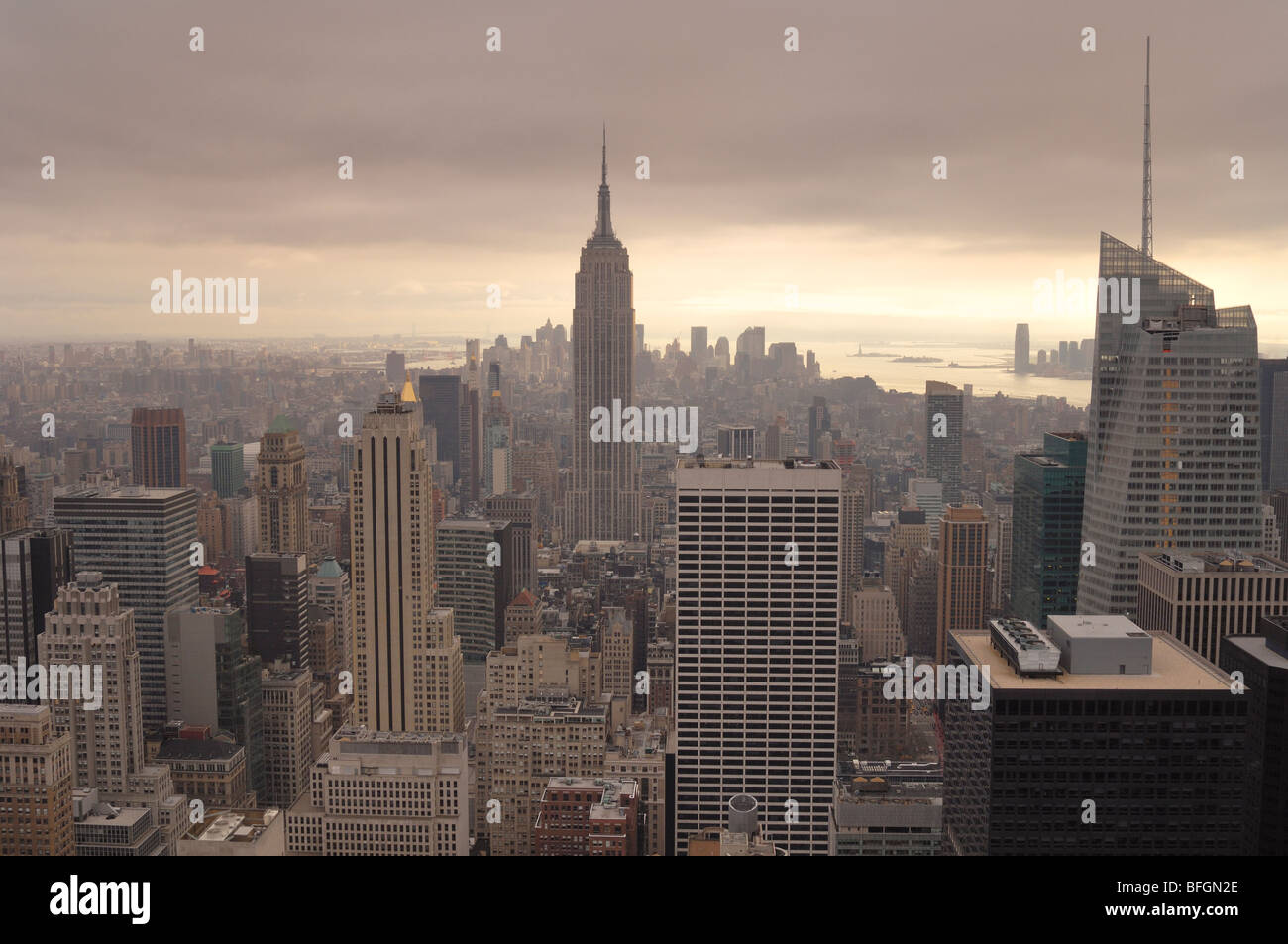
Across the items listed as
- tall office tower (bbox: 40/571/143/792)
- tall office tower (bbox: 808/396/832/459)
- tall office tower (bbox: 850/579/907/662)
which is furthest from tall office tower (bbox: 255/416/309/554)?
tall office tower (bbox: 850/579/907/662)

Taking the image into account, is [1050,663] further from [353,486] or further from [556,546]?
[556,546]

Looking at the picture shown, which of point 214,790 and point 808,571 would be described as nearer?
point 214,790

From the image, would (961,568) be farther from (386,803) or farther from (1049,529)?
(386,803)

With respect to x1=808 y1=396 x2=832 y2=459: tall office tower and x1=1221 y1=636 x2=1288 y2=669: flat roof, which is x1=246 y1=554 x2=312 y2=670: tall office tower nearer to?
x1=808 y1=396 x2=832 y2=459: tall office tower

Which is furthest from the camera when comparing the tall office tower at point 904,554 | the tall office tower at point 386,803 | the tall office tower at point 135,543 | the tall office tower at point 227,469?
the tall office tower at point 904,554

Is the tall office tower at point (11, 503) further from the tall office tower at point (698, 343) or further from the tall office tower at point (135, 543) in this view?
the tall office tower at point (698, 343)

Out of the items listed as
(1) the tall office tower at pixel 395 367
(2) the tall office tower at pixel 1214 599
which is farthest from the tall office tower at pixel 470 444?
(2) the tall office tower at pixel 1214 599

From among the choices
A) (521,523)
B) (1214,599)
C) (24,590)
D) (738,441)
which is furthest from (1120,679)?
(521,523)

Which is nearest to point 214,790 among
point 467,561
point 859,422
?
point 467,561
